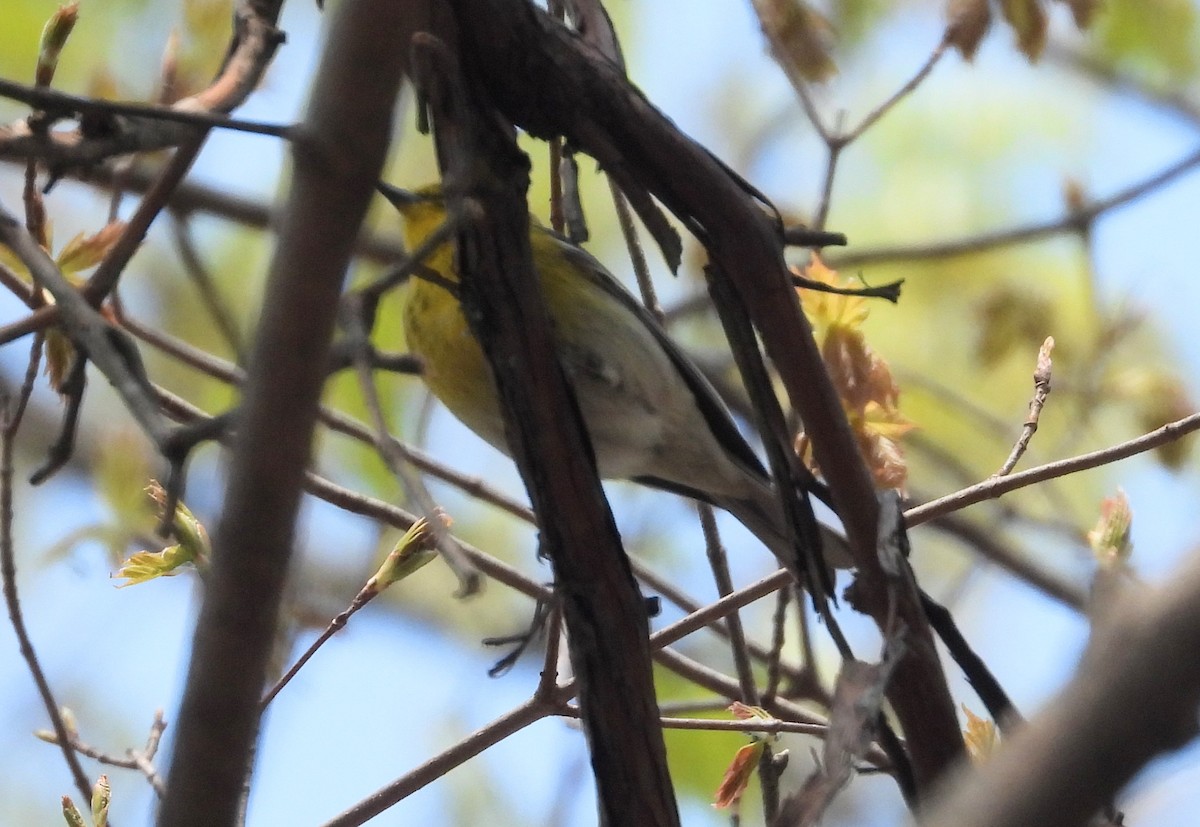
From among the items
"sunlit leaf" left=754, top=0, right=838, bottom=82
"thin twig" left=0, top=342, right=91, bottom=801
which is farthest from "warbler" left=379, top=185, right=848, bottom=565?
"thin twig" left=0, top=342, right=91, bottom=801

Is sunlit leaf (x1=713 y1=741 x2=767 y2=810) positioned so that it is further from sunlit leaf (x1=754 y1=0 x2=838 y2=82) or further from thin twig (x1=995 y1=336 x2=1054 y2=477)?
sunlit leaf (x1=754 y1=0 x2=838 y2=82)

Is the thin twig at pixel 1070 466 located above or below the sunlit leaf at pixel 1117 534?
above

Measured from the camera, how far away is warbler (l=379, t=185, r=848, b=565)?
9.32 feet

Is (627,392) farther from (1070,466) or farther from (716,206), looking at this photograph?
(716,206)

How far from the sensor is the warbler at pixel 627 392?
284cm

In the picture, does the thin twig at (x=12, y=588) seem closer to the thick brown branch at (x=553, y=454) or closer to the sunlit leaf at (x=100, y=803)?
the sunlit leaf at (x=100, y=803)

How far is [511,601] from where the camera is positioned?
557 cm

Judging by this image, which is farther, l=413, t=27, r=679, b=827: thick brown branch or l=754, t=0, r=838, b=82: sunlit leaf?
l=754, t=0, r=838, b=82: sunlit leaf

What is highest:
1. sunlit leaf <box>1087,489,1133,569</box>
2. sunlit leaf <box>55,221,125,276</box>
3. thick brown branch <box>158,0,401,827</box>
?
sunlit leaf <box>55,221,125,276</box>

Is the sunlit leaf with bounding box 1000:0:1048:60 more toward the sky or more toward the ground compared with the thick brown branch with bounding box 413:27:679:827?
more toward the sky

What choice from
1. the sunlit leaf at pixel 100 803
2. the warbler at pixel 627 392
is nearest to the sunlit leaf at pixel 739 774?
the sunlit leaf at pixel 100 803

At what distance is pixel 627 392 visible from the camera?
9.55 ft

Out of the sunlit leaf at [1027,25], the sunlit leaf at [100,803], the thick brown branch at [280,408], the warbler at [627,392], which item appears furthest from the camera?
the warbler at [627,392]

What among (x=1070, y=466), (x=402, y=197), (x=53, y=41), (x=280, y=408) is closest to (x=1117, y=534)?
(x=1070, y=466)
